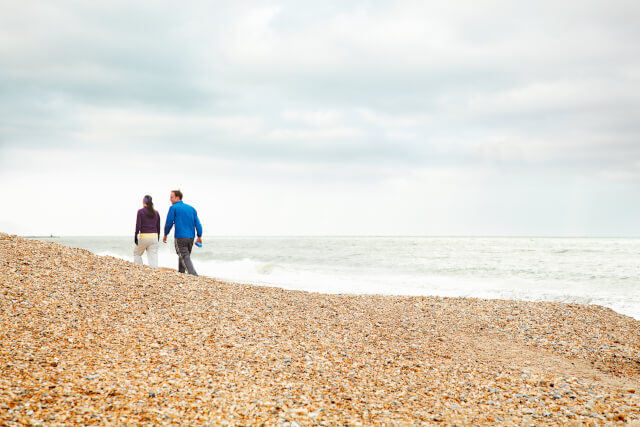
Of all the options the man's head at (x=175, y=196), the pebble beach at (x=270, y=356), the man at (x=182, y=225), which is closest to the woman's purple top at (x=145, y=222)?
the man at (x=182, y=225)

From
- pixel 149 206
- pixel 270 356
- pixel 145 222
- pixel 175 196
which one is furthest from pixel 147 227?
pixel 270 356

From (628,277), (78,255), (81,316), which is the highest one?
(78,255)

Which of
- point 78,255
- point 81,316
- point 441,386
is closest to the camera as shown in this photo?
point 441,386

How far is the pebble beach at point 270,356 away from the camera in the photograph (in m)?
4.02

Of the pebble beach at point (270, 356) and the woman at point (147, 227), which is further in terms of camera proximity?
the woman at point (147, 227)

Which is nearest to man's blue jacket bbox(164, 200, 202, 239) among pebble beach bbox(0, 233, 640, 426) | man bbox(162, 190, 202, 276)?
man bbox(162, 190, 202, 276)

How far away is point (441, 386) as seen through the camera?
16.7ft

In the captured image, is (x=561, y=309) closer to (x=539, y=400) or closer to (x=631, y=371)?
(x=631, y=371)

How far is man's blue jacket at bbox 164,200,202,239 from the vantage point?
1075 cm

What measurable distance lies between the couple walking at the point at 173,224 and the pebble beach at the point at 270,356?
1278mm

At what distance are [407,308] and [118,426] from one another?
7.05m

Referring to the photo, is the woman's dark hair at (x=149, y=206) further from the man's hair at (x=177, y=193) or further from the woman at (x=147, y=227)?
the man's hair at (x=177, y=193)

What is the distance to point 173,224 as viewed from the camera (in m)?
10.9

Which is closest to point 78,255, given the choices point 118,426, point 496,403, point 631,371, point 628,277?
point 118,426
